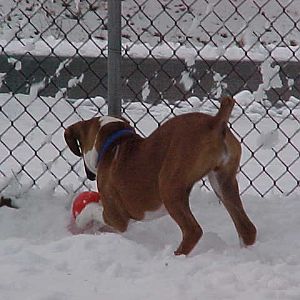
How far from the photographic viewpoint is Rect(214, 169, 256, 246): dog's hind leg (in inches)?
137

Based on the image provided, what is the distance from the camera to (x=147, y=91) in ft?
23.5

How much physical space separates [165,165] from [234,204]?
352mm

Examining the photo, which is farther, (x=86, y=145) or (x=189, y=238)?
(x=86, y=145)

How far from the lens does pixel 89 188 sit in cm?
441

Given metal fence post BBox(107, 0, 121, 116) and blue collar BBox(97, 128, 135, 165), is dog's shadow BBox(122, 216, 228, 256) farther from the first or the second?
metal fence post BBox(107, 0, 121, 116)

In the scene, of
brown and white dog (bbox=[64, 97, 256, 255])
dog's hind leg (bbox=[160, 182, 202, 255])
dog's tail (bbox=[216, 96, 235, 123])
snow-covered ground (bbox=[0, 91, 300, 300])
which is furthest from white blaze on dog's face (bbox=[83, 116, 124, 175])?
dog's tail (bbox=[216, 96, 235, 123])

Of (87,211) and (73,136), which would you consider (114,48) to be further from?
(87,211)

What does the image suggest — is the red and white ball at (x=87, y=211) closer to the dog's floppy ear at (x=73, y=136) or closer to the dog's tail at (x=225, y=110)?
the dog's floppy ear at (x=73, y=136)

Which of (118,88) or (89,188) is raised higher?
(118,88)

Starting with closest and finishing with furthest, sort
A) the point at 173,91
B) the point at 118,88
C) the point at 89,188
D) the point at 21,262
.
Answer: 1. the point at 21,262
2. the point at 118,88
3. the point at 89,188
4. the point at 173,91

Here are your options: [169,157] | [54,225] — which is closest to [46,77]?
[54,225]

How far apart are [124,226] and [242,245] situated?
1.93 feet

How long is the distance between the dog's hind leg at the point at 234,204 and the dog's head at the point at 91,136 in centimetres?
64

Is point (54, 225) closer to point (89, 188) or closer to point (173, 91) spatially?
point (89, 188)
